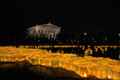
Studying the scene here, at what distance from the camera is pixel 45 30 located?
18.9 metres

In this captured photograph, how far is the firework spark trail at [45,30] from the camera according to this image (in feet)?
61.7

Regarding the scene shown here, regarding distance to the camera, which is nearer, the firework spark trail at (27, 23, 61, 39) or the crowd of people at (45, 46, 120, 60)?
the crowd of people at (45, 46, 120, 60)

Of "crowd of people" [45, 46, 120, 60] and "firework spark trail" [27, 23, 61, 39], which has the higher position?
"firework spark trail" [27, 23, 61, 39]

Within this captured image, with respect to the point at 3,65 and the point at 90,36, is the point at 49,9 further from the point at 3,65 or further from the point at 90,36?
the point at 3,65

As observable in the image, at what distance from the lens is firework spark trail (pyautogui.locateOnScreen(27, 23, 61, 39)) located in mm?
18812

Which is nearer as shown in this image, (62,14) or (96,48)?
(96,48)

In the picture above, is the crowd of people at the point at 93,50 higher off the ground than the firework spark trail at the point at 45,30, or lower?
lower

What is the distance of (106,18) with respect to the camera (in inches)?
822

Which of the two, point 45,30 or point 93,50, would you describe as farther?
point 45,30

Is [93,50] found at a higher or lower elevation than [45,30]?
lower

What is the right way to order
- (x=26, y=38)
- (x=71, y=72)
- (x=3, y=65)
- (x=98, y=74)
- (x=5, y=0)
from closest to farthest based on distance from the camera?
(x=98, y=74), (x=71, y=72), (x=3, y=65), (x=26, y=38), (x=5, y=0)

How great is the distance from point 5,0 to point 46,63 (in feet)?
32.6

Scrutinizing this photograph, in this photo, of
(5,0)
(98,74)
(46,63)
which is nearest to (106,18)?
(5,0)

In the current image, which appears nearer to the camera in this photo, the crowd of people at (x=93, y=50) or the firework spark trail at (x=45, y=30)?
the crowd of people at (x=93, y=50)
